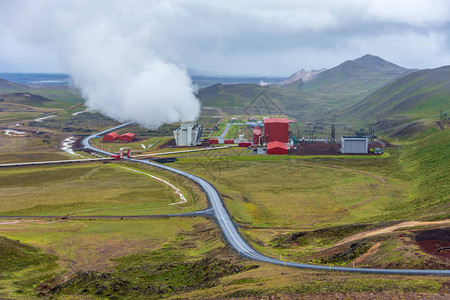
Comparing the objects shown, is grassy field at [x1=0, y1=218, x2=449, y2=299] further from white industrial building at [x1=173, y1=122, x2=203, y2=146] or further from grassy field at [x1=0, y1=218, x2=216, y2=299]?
white industrial building at [x1=173, y1=122, x2=203, y2=146]

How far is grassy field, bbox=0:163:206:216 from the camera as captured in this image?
8225 cm

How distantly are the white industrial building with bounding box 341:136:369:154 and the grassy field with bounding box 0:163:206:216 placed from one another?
5911cm

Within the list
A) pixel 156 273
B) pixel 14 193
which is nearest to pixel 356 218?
pixel 156 273

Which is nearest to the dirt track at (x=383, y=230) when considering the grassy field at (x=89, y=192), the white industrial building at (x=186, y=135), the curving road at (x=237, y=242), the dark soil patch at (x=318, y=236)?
the dark soil patch at (x=318, y=236)

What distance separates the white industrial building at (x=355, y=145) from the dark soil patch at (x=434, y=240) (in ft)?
295

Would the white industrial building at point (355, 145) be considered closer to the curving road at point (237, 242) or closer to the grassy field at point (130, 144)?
the curving road at point (237, 242)

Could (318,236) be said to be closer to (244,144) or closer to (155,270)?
(155,270)

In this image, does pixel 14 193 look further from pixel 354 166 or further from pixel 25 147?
pixel 354 166

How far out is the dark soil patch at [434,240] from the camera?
44.6 m

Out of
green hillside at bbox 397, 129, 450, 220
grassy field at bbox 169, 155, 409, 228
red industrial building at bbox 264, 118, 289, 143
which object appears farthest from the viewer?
red industrial building at bbox 264, 118, 289, 143

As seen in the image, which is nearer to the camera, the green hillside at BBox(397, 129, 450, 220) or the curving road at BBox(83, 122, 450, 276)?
the curving road at BBox(83, 122, 450, 276)

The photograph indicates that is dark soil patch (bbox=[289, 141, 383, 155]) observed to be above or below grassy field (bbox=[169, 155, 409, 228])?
above

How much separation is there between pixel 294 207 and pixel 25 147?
116411 millimetres

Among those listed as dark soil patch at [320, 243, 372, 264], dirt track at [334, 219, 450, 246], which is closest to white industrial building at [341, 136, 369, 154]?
dirt track at [334, 219, 450, 246]
